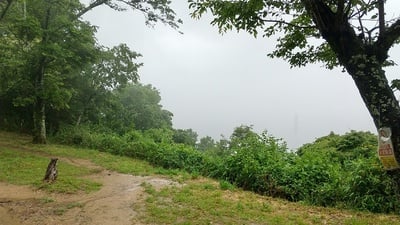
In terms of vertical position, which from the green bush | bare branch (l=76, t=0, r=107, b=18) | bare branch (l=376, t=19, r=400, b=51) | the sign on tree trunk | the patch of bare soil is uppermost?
bare branch (l=76, t=0, r=107, b=18)

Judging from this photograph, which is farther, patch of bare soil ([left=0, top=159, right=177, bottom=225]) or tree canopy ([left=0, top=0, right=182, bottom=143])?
tree canopy ([left=0, top=0, right=182, bottom=143])

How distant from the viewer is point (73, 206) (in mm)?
6914

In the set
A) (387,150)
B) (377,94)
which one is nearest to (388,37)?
(377,94)

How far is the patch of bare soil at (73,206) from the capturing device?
19.9 feet

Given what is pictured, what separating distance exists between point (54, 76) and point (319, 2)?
16.4 metres

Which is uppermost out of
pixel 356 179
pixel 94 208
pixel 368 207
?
pixel 356 179

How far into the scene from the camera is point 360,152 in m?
11.7

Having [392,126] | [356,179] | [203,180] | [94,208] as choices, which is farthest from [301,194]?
[392,126]

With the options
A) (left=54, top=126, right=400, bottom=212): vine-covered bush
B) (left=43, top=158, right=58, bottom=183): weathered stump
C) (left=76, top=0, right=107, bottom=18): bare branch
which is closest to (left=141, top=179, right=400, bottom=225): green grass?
(left=54, top=126, right=400, bottom=212): vine-covered bush

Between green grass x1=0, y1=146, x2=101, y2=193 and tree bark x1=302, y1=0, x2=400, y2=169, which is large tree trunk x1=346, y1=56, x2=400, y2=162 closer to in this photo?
tree bark x1=302, y1=0, x2=400, y2=169

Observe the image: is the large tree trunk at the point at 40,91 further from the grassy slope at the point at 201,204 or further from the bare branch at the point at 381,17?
the bare branch at the point at 381,17

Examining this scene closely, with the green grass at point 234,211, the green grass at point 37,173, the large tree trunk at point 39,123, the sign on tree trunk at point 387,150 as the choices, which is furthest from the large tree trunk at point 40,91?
the sign on tree trunk at point 387,150

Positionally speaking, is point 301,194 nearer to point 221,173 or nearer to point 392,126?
point 221,173

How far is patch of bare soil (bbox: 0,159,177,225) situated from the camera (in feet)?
19.9
